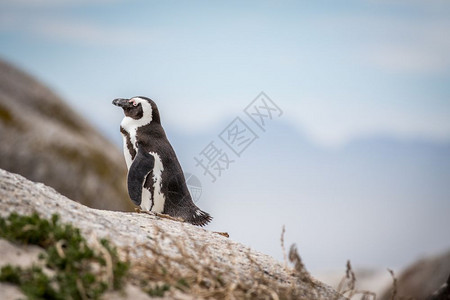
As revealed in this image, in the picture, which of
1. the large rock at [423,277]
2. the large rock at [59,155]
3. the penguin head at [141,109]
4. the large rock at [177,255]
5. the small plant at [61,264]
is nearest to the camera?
the small plant at [61,264]

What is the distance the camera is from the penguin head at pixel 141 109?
26.8 feet

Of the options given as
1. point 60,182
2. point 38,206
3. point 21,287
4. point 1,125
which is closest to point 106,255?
point 21,287

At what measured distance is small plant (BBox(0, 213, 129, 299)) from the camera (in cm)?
437

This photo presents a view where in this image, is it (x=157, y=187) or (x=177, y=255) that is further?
(x=157, y=187)

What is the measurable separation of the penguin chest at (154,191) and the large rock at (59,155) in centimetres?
1598

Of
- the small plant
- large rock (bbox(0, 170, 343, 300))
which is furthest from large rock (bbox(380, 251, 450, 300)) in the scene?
the small plant

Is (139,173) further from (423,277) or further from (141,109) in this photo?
(423,277)

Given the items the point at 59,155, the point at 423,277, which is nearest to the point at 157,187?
the point at 423,277

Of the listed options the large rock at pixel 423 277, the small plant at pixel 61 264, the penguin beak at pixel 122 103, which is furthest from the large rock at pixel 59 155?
the small plant at pixel 61 264

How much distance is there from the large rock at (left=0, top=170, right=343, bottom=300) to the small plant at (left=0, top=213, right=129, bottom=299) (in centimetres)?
20

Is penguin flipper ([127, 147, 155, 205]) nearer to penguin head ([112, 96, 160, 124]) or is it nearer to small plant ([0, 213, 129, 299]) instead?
penguin head ([112, 96, 160, 124])

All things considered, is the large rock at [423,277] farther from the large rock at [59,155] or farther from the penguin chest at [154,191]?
the penguin chest at [154,191]

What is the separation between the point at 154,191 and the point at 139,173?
0.35m

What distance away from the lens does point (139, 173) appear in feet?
24.8
